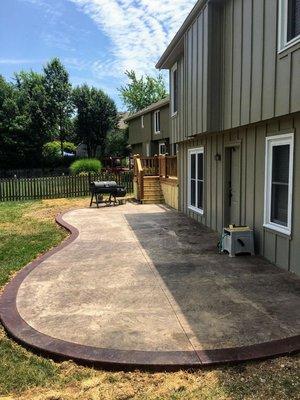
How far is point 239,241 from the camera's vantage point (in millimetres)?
6820

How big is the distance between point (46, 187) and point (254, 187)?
43.8 ft

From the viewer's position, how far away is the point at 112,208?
1401 centimetres

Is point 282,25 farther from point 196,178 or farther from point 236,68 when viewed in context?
point 196,178

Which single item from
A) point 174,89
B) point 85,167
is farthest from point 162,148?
point 174,89

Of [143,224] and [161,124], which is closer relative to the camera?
[143,224]

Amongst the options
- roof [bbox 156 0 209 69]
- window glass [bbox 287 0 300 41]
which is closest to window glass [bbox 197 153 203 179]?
roof [bbox 156 0 209 69]

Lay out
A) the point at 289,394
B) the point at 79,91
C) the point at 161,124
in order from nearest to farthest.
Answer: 1. the point at 289,394
2. the point at 161,124
3. the point at 79,91

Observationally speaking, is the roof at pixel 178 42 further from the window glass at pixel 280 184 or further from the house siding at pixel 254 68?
the window glass at pixel 280 184

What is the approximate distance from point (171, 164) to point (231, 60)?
25.1 ft

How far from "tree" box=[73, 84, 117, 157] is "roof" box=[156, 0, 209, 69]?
1141 inches

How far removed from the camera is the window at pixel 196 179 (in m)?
10.7

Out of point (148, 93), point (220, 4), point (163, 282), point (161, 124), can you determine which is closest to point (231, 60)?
point (220, 4)

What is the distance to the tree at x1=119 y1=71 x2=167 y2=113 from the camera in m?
47.8

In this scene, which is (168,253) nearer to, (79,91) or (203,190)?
(203,190)
